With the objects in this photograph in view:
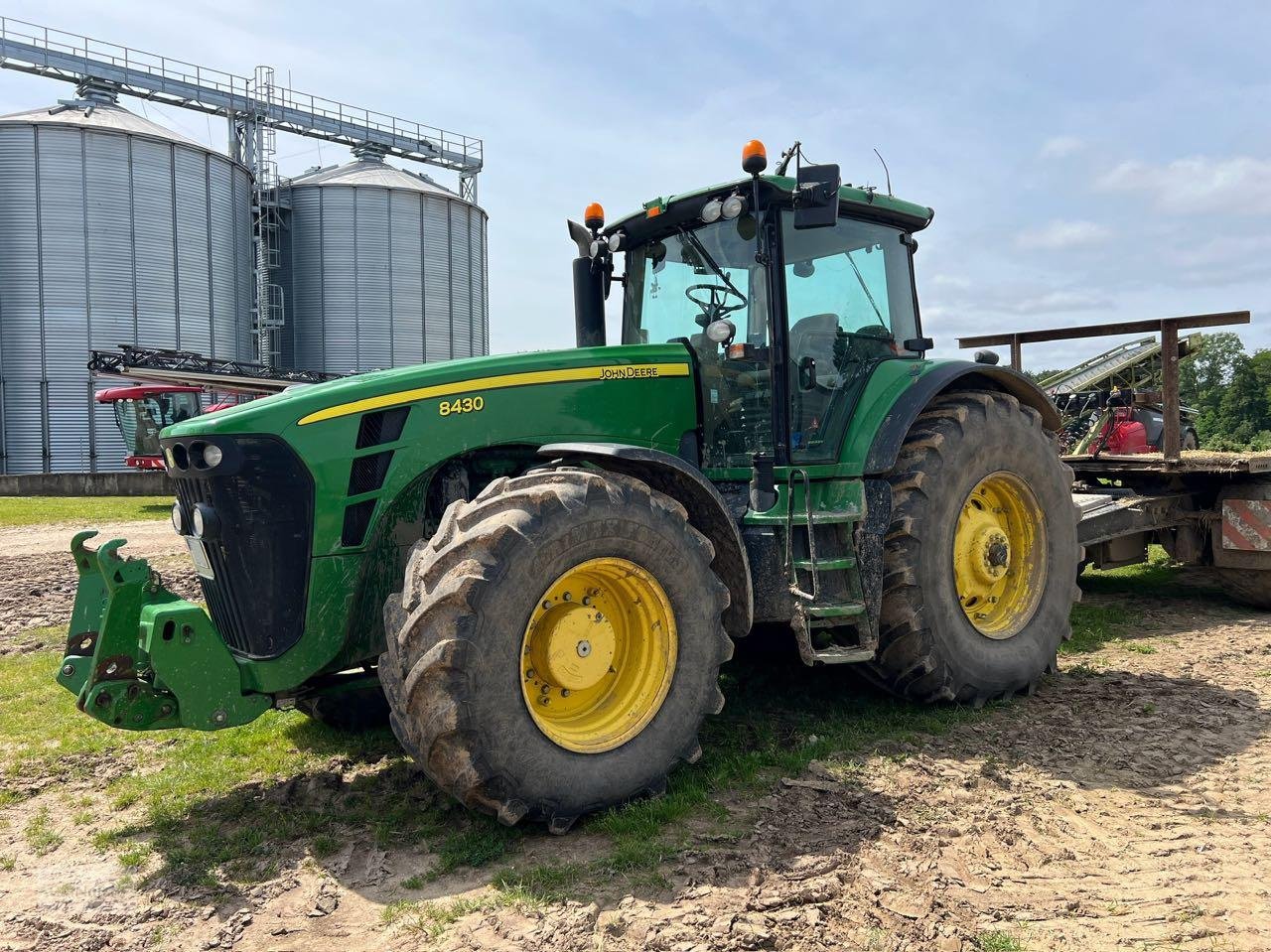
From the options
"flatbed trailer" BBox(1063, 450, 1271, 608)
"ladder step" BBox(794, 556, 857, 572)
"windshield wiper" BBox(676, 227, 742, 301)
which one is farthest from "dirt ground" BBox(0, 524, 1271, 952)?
"flatbed trailer" BBox(1063, 450, 1271, 608)

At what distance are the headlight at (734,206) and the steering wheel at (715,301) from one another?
1.37ft

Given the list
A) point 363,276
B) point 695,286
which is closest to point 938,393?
point 695,286

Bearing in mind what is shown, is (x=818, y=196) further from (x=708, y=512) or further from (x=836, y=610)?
(x=836, y=610)

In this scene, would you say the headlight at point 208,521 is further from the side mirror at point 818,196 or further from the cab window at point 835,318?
the side mirror at point 818,196

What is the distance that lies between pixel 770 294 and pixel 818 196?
0.54 meters

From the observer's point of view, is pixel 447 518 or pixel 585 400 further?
pixel 585 400

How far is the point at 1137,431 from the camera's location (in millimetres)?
12969

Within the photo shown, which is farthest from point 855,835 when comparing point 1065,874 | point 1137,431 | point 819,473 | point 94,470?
point 94,470

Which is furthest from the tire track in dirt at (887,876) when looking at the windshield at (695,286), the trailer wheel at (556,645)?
the windshield at (695,286)

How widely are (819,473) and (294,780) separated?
2913 mm

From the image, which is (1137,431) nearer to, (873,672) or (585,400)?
(873,672)

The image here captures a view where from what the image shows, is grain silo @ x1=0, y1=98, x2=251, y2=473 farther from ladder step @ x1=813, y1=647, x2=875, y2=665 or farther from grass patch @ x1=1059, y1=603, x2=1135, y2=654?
ladder step @ x1=813, y1=647, x2=875, y2=665

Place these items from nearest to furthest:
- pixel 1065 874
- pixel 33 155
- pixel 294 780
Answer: pixel 1065 874
pixel 294 780
pixel 33 155

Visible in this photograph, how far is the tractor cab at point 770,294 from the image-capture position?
15.6 ft
